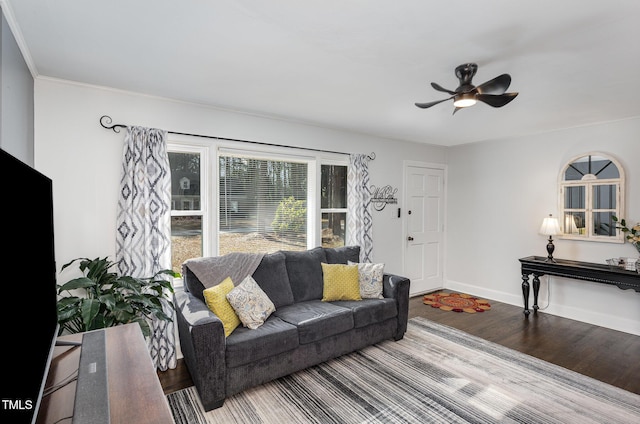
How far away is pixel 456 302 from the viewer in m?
4.87

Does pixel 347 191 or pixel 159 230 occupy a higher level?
pixel 347 191

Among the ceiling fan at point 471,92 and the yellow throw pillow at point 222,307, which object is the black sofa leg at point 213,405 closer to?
the yellow throw pillow at point 222,307

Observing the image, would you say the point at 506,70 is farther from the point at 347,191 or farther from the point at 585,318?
the point at 585,318

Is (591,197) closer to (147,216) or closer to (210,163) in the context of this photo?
(210,163)

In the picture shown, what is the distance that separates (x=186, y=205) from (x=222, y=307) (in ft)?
3.78

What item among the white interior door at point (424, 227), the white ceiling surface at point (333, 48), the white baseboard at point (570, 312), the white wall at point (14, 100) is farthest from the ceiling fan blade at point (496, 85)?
the white baseboard at point (570, 312)

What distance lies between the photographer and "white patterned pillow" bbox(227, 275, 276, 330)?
2744mm

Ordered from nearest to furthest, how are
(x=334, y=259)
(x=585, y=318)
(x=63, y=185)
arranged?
1. (x=63, y=185)
2. (x=334, y=259)
3. (x=585, y=318)

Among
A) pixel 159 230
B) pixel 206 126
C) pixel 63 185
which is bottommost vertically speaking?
pixel 159 230

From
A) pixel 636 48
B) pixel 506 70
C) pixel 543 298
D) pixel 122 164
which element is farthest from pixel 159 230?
pixel 543 298

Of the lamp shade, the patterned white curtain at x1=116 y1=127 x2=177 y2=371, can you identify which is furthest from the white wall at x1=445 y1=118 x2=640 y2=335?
the patterned white curtain at x1=116 y1=127 x2=177 y2=371

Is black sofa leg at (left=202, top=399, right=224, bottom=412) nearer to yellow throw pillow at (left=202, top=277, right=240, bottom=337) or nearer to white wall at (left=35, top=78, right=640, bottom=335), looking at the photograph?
yellow throw pillow at (left=202, top=277, right=240, bottom=337)

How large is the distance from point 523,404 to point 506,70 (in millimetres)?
2420

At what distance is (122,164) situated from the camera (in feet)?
9.46
